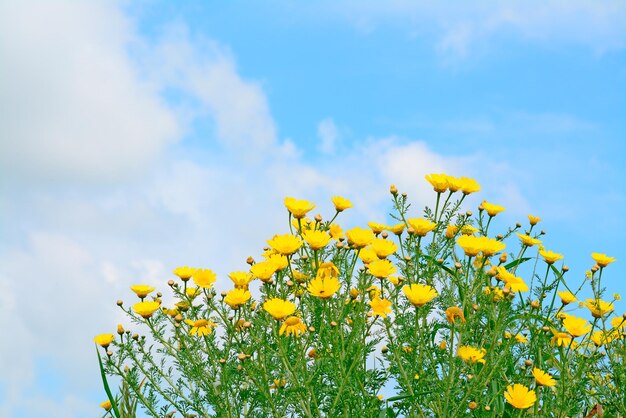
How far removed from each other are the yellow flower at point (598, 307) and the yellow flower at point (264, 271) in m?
1.90

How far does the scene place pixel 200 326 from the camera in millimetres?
4004

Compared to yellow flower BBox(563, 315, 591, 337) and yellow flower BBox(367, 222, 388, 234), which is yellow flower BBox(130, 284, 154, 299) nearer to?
yellow flower BBox(367, 222, 388, 234)

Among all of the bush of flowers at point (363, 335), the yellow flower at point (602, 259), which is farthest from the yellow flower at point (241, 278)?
the yellow flower at point (602, 259)

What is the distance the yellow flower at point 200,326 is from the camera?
13.0 ft

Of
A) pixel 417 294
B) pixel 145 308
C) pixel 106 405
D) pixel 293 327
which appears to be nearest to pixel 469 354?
pixel 417 294

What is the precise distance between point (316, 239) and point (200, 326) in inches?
30.6

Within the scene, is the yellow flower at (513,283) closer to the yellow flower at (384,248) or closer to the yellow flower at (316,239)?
the yellow flower at (384,248)

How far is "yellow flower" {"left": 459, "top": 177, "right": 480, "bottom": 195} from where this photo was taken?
430 cm

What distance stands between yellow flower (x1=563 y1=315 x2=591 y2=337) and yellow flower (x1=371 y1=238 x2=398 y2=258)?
1.05m

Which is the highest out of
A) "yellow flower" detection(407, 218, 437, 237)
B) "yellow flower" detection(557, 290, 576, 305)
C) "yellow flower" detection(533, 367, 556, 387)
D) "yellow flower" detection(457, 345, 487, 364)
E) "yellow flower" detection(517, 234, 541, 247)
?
"yellow flower" detection(517, 234, 541, 247)

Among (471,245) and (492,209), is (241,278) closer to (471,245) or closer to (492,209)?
Result: (471,245)

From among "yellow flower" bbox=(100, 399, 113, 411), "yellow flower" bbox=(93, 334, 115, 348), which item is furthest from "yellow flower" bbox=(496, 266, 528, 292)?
"yellow flower" bbox=(100, 399, 113, 411)

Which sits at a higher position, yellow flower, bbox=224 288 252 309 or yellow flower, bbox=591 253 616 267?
yellow flower, bbox=591 253 616 267

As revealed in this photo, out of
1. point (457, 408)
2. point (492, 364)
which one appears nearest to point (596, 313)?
point (492, 364)
